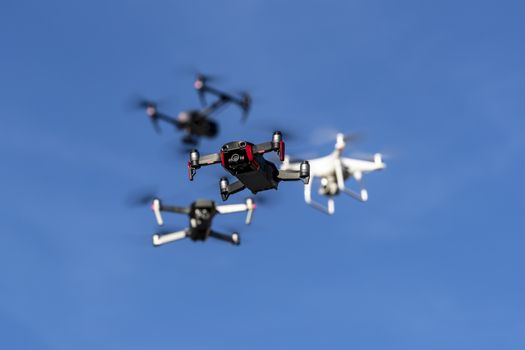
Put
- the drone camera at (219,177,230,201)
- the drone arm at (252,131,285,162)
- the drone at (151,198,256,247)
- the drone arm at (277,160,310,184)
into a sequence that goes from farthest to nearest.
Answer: the drone at (151,198,256,247) → the drone camera at (219,177,230,201) → the drone arm at (277,160,310,184) → the drone arm at (252,131,285,162)

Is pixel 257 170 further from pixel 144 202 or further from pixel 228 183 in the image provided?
pixel 144 202

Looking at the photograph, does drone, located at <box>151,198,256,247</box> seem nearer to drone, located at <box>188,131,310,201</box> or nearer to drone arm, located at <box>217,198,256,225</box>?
drone arm, located at <box>217,198,256,225</box>

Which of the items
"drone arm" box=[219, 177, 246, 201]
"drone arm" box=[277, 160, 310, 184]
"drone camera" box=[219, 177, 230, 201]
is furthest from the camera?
"drone camera" box=[219, 177, 230, 201]

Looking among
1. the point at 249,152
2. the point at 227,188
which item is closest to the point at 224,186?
the point at 227,188

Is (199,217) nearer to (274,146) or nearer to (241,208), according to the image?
(241,208)

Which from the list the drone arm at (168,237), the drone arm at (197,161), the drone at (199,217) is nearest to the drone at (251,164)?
the drone arm at (197,161)

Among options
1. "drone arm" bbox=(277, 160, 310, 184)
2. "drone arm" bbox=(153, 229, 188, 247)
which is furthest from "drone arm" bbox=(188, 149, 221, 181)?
"drone arm" bbox=(153, 229, 188, 247)
